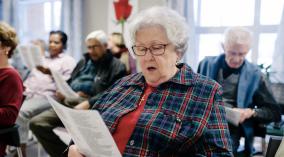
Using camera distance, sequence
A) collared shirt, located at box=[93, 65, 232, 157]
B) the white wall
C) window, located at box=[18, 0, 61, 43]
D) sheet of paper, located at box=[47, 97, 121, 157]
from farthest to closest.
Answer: window, located at box=[18, 0, 61, 43]
the white wall
collared shirt, located at box=[93, 65, 232, 157]
sheet of paper, located at box=[47, 97, 121, 157]

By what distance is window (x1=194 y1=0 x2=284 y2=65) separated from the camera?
10.4ft

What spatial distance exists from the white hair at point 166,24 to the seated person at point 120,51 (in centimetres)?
182

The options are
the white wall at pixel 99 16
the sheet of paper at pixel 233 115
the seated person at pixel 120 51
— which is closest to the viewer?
the sheet of paper at pixel 233 115

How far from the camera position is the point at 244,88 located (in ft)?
6.16

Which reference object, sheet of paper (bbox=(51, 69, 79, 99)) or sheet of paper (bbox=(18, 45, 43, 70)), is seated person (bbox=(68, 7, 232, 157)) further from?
sheet of paper (bbox=(18, 45, 43, 70))

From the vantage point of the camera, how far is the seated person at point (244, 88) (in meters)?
1.83

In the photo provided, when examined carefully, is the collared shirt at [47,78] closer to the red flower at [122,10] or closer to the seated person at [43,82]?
the seated person at [43,82]

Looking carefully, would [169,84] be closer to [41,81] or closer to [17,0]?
[41,81]

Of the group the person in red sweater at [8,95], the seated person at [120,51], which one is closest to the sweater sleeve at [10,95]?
the person in red sweater at [8,95]

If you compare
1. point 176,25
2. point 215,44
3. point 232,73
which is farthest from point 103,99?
point 215,44

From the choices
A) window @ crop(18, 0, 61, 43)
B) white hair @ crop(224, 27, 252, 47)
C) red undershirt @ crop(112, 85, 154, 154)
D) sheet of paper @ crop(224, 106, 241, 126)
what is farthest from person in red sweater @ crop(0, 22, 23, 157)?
window @ crop(18, 0, 61, 43)

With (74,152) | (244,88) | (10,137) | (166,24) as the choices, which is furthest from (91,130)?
(244,88)


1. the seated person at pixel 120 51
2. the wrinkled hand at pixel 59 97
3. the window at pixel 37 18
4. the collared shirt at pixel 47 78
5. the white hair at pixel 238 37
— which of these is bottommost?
the wrinkled hand at pixel 59 97

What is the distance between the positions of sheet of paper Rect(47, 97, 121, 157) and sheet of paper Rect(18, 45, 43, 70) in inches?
63.7
